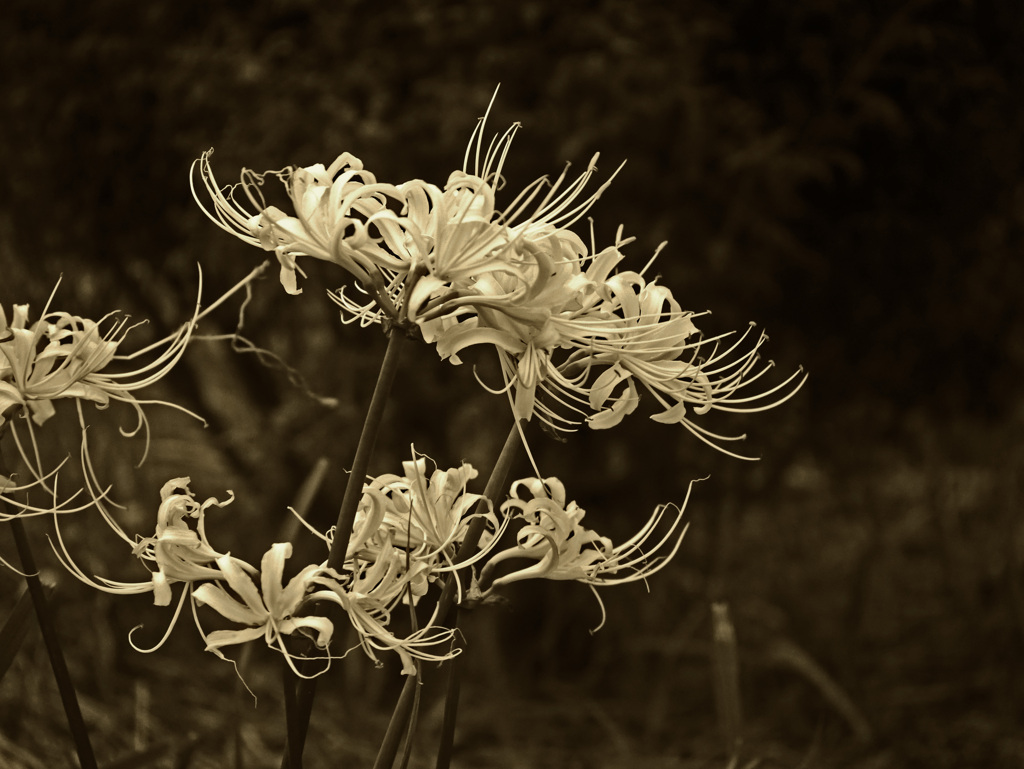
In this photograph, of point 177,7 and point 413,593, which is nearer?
point 413,593

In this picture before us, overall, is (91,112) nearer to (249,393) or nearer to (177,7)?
(177,7)

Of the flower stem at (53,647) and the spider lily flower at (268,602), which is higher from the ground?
the spider lily flower at (268,602)

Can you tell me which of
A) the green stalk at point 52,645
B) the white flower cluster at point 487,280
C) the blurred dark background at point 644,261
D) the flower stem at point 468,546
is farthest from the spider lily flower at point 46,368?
the blurred dark background at point 644,261

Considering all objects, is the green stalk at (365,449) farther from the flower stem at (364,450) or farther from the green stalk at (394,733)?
the green stalk at (394,733)

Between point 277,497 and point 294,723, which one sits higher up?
point 277,497

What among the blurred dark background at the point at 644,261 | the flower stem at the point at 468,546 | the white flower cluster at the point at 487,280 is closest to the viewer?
the white flower cluster at the point at 487,280

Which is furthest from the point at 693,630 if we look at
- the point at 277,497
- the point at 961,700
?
the point at 277,497

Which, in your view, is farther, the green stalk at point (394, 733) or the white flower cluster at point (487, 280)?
the green stalk at point (394, 733)
